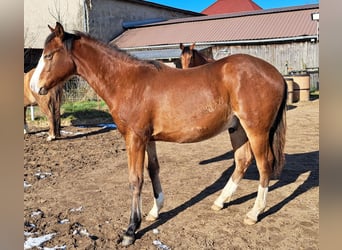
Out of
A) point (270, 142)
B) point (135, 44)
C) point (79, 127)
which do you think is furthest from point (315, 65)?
point (270, 142)

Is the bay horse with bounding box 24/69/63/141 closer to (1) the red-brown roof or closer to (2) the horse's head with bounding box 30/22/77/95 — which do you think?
(2) the horse's head with bounding box 30/22/77/95

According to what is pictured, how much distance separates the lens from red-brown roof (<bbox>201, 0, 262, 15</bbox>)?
37531 mm

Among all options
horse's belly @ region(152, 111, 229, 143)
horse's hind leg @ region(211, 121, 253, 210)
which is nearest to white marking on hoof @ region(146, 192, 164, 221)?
horse's hind leg @ region(211, 121, 253, 210)

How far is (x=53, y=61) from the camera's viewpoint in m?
3.06

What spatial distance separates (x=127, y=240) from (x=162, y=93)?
4.59 feet

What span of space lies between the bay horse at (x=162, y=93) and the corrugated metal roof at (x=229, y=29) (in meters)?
14.9

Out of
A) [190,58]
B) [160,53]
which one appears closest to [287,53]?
[160,53]

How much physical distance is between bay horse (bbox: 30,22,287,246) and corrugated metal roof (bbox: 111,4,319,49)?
1485 centimetres

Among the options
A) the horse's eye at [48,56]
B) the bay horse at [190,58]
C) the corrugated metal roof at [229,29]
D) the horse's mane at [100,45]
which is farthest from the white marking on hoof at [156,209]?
the corrugated metal roof at [229,29]

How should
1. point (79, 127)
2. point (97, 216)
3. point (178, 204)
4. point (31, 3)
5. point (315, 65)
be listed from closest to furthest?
point (97, 216) < point (178, 204) < point (79, 127) < point (315, 65) < point (31, 3)

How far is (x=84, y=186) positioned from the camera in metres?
4.55

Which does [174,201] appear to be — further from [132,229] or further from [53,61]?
[53,61]
